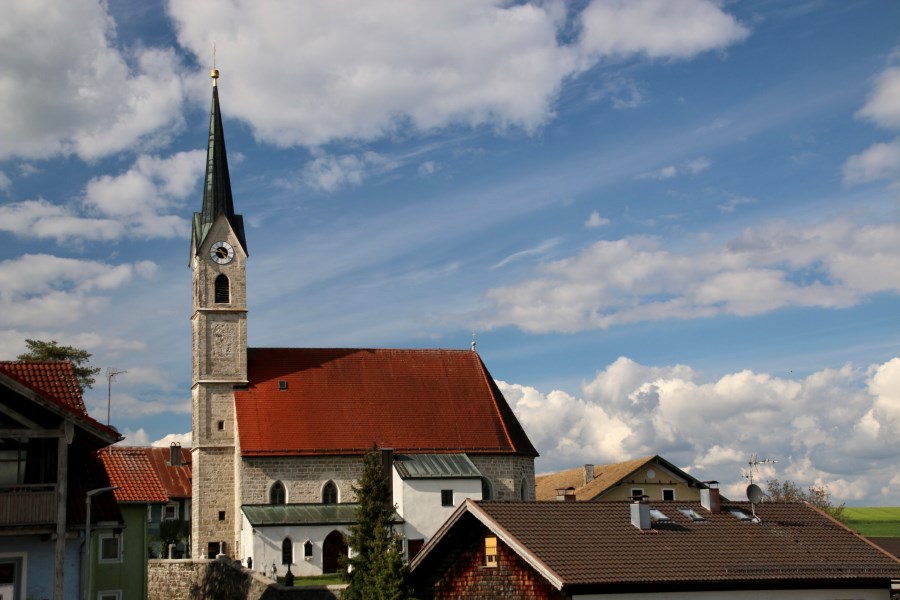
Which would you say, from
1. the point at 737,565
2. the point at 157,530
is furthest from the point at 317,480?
the point at 737,565

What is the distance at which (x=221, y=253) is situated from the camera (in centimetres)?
5622

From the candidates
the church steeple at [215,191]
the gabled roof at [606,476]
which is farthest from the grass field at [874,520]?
the church steeple at [215,191]

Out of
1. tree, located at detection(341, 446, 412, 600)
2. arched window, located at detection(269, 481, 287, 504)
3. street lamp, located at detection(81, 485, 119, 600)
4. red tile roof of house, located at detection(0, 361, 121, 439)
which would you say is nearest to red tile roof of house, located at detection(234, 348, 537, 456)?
arched window, located at detection(269, 481, 287, 504)

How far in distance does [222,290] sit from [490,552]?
33.7 meters

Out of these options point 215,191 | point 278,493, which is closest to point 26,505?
point 278,493

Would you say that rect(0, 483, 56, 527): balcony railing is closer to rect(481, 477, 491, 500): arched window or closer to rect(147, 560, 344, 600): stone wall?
Answer: rect(147, 560, 344, 600): stone wall

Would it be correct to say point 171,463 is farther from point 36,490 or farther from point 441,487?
point 36,490

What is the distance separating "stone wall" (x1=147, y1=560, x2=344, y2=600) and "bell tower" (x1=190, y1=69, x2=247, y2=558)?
8348 mm

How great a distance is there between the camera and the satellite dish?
27438mm

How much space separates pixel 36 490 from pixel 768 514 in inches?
688

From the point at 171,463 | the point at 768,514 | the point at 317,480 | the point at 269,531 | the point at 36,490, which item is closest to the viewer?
the point at 36,490

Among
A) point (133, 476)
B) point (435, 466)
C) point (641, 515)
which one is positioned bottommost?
point (641, 515)

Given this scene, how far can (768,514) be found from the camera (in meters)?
27.5

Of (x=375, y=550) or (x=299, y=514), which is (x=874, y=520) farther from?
(x=375, y=550)
